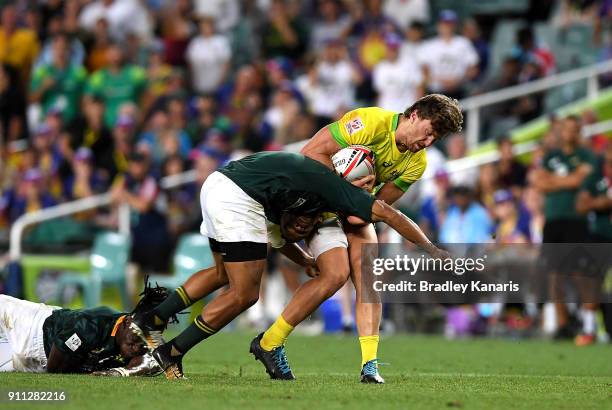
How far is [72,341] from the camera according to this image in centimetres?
900

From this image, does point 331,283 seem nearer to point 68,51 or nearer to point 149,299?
point 149,299

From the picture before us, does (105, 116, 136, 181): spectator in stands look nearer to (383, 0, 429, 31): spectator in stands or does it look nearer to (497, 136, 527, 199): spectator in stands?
(383, 0, 429, 31): spectator in stands

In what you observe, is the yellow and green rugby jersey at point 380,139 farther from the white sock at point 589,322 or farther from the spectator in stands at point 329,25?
the spectator in stands at point 329,25

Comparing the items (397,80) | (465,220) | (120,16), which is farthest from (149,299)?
(120,16)

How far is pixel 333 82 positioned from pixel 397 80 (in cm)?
134

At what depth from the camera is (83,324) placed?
9.03 meters

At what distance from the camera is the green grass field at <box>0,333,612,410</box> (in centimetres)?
756

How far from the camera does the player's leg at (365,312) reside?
8883 millimetres

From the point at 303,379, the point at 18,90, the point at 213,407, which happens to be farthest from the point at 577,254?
the point at 18,90

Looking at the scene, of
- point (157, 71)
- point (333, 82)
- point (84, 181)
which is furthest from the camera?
point (157, 71)

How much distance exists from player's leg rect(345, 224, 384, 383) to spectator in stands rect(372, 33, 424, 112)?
931cm

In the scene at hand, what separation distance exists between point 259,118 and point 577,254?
802 centimetres

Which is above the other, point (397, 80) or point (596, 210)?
point (397, 80)

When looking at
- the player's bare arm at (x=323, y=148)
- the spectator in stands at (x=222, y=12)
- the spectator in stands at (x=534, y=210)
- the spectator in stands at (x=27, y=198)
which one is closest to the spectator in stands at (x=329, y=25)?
the spectator in stands at (x=222, y=12)
